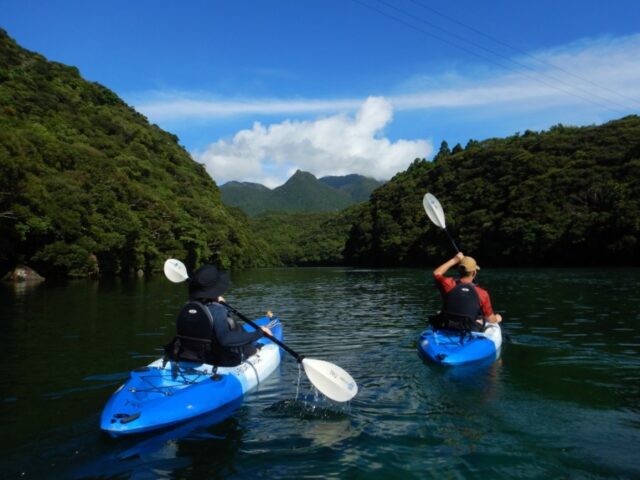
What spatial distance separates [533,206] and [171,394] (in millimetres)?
60353

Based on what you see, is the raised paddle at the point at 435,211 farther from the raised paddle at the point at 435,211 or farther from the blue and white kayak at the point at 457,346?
the blue and white kayak at the point at 457,346

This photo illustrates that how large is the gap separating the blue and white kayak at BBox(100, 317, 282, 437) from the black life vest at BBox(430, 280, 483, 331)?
3580mm

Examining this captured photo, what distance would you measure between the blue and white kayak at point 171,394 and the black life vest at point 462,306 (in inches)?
141

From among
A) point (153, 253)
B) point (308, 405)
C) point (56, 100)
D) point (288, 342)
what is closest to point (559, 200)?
point (153, 253)

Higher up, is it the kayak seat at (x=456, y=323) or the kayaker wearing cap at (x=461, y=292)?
the kayaker wearing cap at (x=461, y=292)

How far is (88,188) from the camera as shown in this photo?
43062 millimetres

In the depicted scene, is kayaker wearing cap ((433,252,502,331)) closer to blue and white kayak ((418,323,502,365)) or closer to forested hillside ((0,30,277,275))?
blue and white kayak ((418,323,502,365))

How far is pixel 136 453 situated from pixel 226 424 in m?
1.16

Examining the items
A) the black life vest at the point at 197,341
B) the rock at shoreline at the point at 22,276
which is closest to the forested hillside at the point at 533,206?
the rock at shoreline at the point at 22,276

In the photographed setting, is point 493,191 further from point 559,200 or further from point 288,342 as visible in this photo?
point 288,342

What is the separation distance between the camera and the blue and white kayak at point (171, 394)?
17.6ft

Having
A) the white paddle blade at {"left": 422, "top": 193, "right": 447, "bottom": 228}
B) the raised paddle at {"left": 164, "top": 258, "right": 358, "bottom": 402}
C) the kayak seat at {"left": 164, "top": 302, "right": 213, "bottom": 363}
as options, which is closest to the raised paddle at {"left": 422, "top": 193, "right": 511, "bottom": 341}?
the white paddle blade at {"left": 422, "top": 193, "right": 447, "bottom": 228}

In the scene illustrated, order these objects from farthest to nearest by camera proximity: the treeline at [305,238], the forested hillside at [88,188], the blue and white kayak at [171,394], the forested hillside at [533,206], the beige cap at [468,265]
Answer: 1. the treeline at [305,238]
2. the forested hillside at [533,206]
3. the forested hillside at [88,188]
4. the beige cap at [468,265]
5. the blue and white kayak at [171,394]

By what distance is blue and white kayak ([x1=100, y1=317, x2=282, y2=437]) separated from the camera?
536 centimetres
